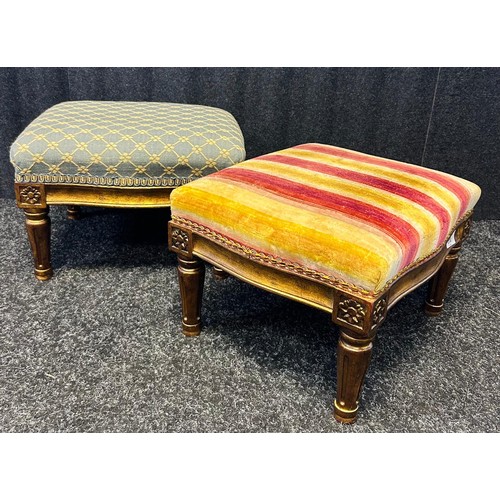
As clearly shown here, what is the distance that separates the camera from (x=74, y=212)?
1.85m

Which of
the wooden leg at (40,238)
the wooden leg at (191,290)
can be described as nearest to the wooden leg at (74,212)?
the wooden leg at (40,238)

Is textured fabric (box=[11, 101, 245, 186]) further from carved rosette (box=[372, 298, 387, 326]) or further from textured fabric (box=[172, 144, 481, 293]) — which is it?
carved rosette (box=[372, 298, 387, 326])

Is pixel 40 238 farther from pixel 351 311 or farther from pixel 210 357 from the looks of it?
pixel 351 311

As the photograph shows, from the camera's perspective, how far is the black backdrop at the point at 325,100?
179 centimetres

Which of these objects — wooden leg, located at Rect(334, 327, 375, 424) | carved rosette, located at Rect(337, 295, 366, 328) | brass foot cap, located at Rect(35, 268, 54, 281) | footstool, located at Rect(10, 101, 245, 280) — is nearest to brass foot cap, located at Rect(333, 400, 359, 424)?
wooden leg, located at Rect(334, 327, 375, 424)

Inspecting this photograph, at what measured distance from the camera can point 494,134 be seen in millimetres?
1858

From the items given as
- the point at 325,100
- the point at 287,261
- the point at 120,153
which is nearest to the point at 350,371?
the point at 287,261

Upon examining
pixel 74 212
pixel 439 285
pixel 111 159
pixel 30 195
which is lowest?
pixel 74 212

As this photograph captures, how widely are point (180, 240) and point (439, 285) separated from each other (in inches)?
26.0

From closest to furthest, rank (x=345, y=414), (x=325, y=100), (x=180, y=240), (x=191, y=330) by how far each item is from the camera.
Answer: (x=345, y=414), (x=180, y=240), (x=191, y=330), (x=325, y=100)

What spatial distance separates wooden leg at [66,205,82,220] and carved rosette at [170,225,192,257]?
80cm

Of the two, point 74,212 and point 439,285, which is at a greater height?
point 439,285

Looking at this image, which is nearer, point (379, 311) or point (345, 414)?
point (379, 311)

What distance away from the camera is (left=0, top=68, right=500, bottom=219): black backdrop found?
1.79 metres
